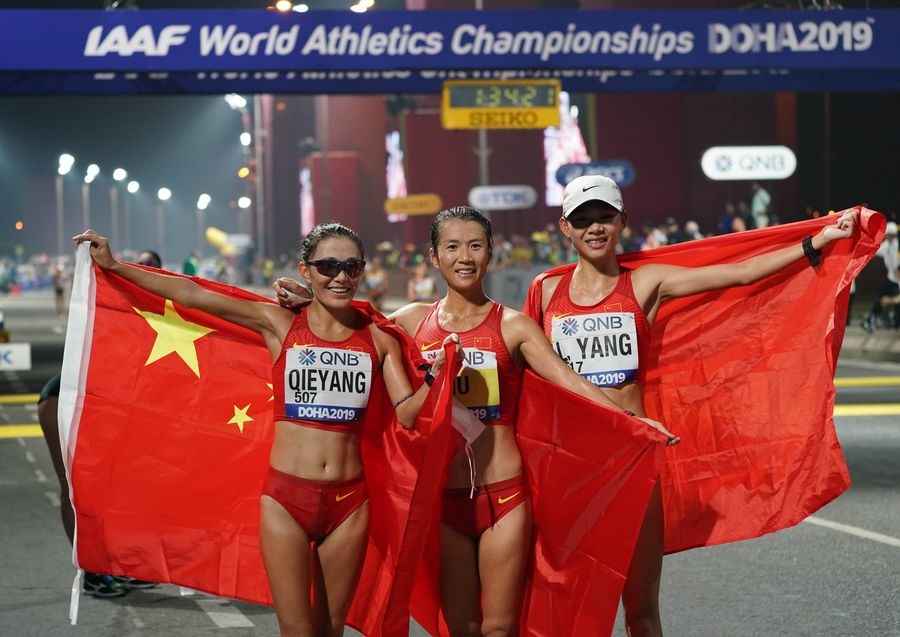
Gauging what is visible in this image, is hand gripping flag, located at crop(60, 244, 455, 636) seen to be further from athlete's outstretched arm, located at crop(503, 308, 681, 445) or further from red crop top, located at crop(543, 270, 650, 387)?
red crop top, located at crop(543, 270, 650, 387)

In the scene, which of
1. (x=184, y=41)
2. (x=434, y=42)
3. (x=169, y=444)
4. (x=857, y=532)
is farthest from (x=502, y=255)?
(x=169, y=444)

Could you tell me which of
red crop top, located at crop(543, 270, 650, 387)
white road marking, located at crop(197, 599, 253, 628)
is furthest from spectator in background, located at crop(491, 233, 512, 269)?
red crop top, located at crop(543, 270, 650, 387)

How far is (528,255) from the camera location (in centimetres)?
3625

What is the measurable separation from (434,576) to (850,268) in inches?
92.3

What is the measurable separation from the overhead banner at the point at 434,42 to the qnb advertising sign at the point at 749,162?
5.67m

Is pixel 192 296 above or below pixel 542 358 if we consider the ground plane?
above

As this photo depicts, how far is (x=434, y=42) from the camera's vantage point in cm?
2089

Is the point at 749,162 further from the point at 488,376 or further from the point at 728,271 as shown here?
the point at 488,376

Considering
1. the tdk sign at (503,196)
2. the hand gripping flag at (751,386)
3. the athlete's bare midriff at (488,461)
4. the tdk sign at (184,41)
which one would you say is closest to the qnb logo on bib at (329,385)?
the athlete's bare midriff at (488,461)

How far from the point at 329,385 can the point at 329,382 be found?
1cm

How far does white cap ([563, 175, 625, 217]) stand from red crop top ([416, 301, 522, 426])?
23.0 inches

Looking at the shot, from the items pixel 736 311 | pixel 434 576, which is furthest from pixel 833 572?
pixel 434 576

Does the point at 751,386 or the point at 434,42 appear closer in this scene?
the point at 751,386

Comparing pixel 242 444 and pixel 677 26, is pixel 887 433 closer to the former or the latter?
pixel 677 26
